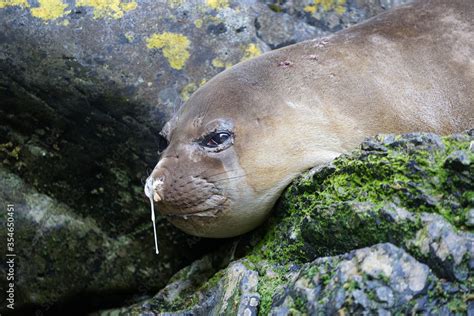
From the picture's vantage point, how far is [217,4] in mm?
4609

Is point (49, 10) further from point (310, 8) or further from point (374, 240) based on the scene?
point (374, 240)

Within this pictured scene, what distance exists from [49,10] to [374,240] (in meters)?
2.82

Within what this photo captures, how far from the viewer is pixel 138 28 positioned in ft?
14.5

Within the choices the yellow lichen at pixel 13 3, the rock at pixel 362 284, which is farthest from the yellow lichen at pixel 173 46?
the rock at pixel 362 284

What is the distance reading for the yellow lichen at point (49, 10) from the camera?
169 inches

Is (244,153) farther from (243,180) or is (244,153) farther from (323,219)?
(323,219)

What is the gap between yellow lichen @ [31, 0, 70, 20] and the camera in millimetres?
4281

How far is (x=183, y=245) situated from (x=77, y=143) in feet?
3.05

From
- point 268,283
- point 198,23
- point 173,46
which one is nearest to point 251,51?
point 198,23

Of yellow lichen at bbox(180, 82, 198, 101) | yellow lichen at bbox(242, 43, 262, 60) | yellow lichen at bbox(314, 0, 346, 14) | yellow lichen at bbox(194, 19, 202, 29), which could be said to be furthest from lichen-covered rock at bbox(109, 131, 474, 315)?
yellow lichen at bbox(314, 0, 346, 14)

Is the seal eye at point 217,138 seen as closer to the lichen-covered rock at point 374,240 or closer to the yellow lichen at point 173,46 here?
the lichen-covered rock at point 374,240

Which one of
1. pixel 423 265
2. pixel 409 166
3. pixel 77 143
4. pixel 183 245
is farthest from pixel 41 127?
pixel 423 265

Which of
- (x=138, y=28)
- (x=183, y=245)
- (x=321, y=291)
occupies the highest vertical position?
(x=321, y=291)

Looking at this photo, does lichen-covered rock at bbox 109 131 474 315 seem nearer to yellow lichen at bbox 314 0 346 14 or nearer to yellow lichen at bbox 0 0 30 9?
yellow lichen at bbox 314 0 346 14
